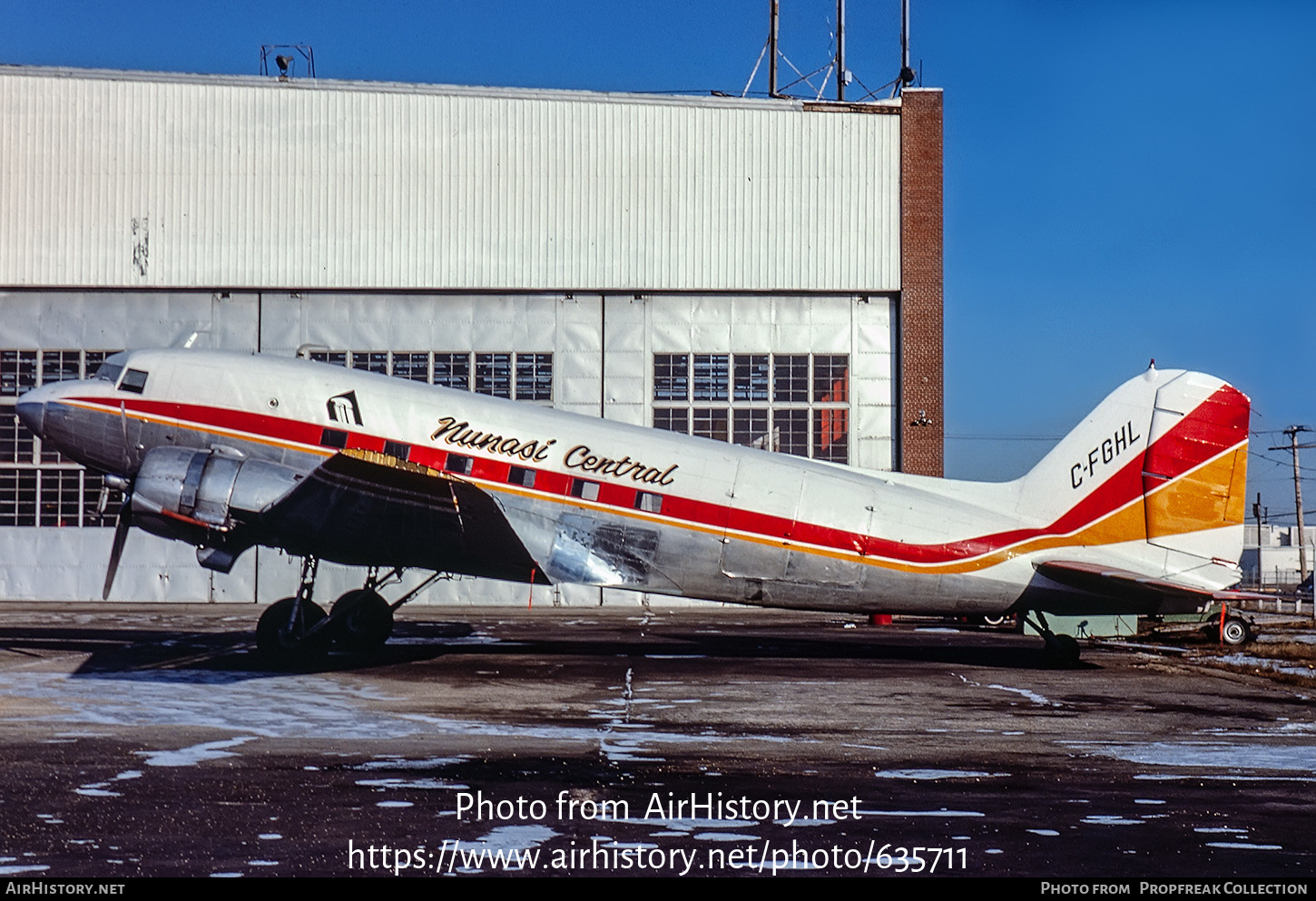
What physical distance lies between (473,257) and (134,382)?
1802 centimetres

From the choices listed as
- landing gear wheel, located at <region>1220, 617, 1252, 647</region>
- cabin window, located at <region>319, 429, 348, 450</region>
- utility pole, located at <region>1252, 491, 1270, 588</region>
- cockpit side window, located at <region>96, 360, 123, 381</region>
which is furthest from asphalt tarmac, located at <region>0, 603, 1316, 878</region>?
utility pole, located at <region>1252, 491, 1270, 588</region>

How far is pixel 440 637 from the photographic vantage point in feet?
74.9

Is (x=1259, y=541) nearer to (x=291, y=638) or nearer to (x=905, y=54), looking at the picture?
(x=905, y=54)

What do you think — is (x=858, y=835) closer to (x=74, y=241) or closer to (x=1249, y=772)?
(x=1249, y=772)

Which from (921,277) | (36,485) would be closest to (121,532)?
(36,485)

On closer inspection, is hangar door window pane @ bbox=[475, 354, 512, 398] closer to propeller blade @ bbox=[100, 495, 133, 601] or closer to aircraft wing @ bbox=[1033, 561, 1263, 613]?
propeller blade @ bbox=[100, 495, 133, 601]

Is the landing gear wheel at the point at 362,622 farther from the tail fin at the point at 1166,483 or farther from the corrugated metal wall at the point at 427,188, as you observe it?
the corrugated metal wall at the point at 427,188

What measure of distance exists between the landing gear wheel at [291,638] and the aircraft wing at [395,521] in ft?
3.41

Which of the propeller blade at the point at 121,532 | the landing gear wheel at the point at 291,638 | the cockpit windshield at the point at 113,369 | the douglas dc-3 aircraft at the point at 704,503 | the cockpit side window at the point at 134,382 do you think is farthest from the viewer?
the cockpit windshield at the point at 113,369

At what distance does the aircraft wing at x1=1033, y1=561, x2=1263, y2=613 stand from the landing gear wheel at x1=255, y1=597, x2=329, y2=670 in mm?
11612

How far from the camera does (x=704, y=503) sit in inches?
701

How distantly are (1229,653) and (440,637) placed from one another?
15985 millimetres

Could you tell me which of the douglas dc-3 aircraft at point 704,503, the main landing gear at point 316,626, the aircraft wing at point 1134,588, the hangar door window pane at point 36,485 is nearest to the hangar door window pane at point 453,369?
the hangar door window pane at point 36,485

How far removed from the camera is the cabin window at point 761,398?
3531cm
